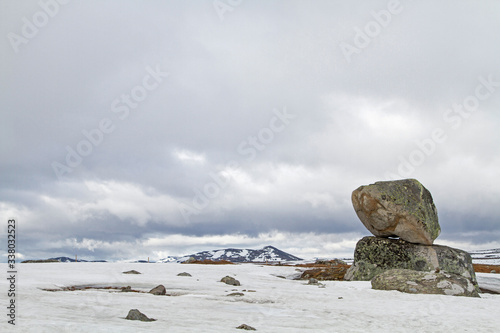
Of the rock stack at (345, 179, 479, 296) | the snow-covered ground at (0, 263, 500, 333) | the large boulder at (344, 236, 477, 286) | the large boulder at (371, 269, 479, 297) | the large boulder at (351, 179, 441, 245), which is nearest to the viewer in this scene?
the snow-covered ground at (0, 263, 500, 333)

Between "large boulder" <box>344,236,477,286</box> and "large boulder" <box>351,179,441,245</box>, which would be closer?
"large boulder" <box>344,236,477,286</box>

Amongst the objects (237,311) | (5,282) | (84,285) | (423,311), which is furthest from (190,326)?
(84,285)

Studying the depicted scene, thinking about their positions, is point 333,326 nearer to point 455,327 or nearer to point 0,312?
point 455,327

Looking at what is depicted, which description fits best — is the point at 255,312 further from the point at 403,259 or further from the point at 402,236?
the point at 402,236

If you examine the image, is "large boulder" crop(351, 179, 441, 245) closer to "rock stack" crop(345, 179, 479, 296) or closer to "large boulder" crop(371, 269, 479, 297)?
"rock stack" crop(345, 179, 479, 296)

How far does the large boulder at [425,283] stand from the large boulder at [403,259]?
27.3 feet

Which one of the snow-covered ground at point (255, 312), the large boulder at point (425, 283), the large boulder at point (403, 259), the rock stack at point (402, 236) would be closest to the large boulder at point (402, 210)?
the rock stack at point (402, 236)

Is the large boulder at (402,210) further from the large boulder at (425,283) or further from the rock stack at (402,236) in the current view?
the large boulder at (425,283)

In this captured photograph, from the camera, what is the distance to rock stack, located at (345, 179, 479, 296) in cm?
3212

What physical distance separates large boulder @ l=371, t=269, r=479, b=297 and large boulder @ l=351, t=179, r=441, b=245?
8.57m

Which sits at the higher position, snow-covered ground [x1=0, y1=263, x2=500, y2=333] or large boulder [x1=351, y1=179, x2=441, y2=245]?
large boulder [x1=351, y1=179, x2=441, y2=245]

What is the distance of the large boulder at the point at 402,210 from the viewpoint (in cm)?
3228

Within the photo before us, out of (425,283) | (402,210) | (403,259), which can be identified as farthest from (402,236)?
(425,283)

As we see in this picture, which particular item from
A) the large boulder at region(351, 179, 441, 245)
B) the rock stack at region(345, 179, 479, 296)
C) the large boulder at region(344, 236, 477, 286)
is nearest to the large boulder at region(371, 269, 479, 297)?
the rock stack at region(345, 179, 479, 296)
